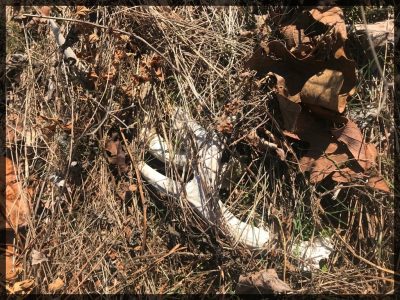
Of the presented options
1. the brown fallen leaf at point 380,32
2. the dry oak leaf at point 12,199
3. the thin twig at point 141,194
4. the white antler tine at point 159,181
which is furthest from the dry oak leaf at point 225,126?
the dry oak leaf at point 12,199

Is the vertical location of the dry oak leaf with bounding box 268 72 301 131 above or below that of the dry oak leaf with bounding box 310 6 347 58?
below

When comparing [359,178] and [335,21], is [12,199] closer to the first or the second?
[359,178]

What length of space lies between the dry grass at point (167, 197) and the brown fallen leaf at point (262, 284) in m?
0.06

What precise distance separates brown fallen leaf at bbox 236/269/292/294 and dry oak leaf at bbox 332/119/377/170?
0.76m

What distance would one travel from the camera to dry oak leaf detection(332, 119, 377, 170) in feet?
8.75

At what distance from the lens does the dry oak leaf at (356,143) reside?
2668 millimetres

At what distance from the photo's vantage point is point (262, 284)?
2613mm

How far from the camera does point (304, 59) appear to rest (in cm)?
267

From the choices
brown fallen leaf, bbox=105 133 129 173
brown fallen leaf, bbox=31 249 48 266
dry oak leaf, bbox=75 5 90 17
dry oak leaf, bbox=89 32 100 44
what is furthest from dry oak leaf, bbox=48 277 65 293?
dry oak leaf, bbox=75 5 90 17

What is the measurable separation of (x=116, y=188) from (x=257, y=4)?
4.62ft

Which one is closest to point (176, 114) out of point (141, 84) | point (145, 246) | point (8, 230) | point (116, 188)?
point (141, 84)

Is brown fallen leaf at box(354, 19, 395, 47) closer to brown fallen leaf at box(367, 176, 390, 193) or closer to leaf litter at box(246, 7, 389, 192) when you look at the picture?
leaf litter at box(246, 7, 389, 192)

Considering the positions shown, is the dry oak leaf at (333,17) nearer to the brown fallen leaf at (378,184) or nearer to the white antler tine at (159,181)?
the brown fallen leaf at (378,184)

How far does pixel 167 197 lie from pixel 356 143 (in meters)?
1.09
